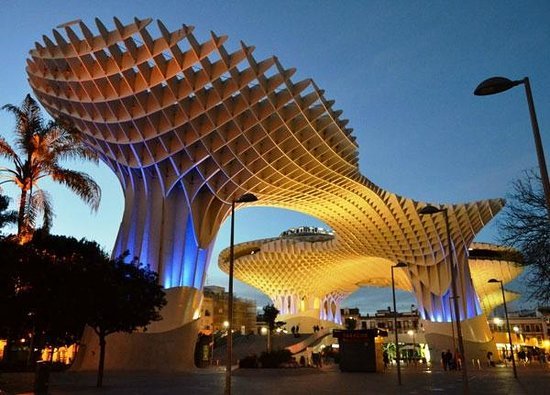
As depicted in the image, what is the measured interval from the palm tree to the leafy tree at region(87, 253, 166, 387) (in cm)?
382

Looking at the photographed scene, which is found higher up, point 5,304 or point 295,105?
point 295,105

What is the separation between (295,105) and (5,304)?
2189 cm

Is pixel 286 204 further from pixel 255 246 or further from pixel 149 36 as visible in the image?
pixel 255 246

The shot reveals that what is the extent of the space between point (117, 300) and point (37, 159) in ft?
26.1

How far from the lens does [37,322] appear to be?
939 inches

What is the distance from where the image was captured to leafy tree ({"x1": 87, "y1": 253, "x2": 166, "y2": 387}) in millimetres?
23578

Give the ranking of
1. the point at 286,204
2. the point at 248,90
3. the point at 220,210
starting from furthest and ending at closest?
the point at 286,204 < the point at 220,210 < the point at 248,90

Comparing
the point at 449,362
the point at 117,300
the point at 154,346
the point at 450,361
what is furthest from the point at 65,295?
the point at 450,361

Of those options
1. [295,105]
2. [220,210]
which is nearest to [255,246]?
[220,210]

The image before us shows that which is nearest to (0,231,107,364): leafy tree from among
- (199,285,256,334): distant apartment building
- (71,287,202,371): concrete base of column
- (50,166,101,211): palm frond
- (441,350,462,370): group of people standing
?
(50,166,101,211): palm frond

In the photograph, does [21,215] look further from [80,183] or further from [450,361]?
[450,361]

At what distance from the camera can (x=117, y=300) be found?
23.6 m

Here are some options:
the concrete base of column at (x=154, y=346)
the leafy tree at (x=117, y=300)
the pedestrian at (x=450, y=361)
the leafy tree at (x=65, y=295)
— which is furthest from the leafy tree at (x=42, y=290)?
the pedestrian at (x=450, y=361)

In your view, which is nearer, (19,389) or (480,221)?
(19,389)
